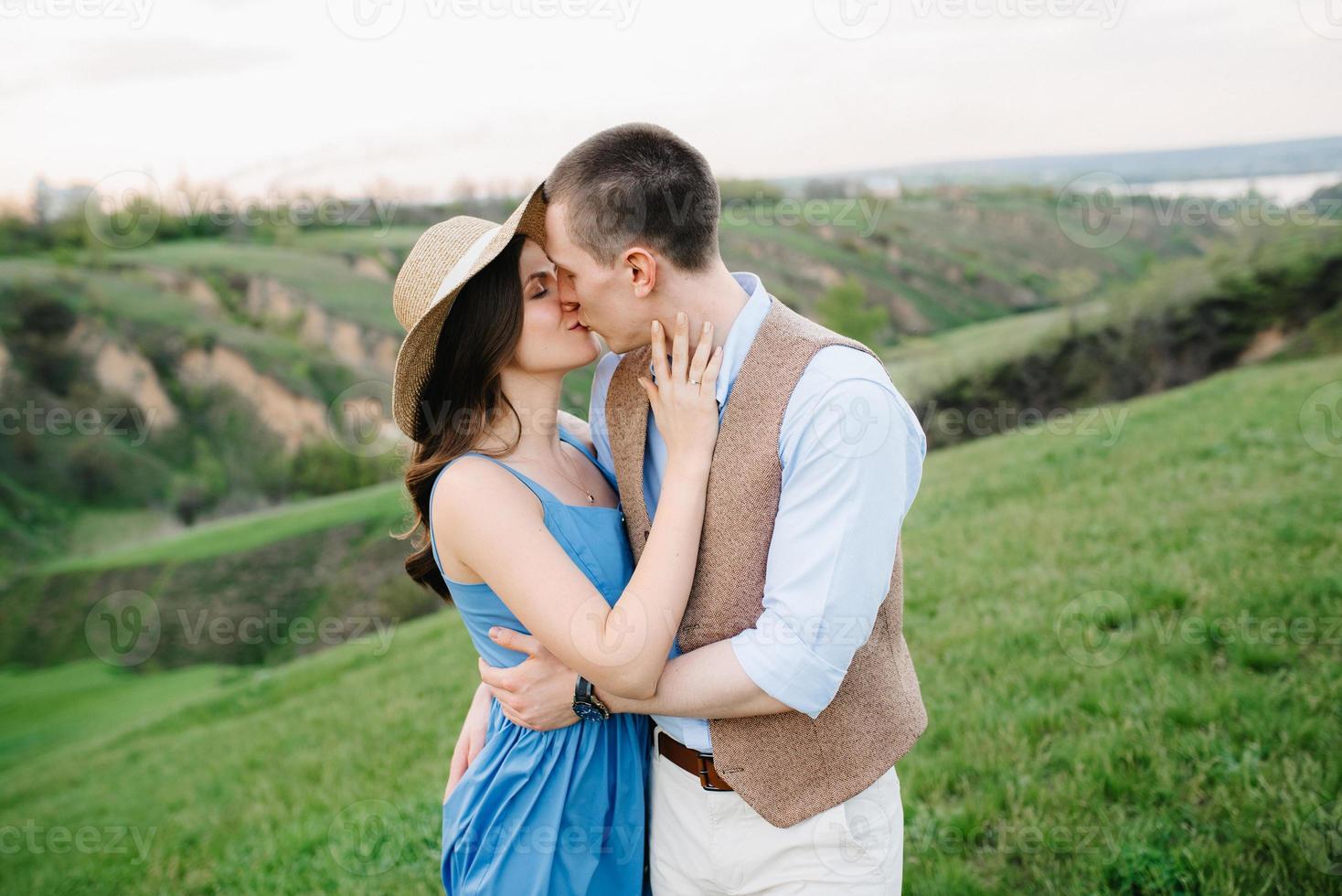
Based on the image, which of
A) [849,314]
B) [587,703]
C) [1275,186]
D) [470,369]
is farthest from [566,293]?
[849,314]

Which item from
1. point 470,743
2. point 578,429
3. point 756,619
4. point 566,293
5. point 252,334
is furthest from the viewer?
point 252,334

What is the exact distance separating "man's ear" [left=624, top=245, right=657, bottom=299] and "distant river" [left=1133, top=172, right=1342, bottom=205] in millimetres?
17101

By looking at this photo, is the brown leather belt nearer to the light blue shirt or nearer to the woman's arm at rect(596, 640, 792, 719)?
the woman's arm at rect(596, 640, 792, 719)

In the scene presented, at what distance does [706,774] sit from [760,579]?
0.52 m

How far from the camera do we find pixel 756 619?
1958 mm

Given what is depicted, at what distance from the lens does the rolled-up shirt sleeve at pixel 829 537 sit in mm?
1749

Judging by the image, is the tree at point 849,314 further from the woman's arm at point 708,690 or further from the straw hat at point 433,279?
the woman's arm at point 708,690

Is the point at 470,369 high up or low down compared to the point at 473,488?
up

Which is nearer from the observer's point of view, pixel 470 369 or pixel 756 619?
pixel 756 619

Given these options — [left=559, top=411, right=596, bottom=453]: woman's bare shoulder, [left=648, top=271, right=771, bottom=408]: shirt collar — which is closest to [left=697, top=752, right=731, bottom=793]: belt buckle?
[left=648, top=271, right=771, bottom=408]: shirt collar

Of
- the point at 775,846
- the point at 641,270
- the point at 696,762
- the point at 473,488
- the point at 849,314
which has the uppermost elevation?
the point at 641,270

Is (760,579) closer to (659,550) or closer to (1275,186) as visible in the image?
(659,550)

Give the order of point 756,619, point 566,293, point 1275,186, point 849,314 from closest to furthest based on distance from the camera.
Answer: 1. point 756,619
2. point 566,293
3. point 1275,186
4. point 849,314

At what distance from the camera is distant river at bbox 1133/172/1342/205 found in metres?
17.1
